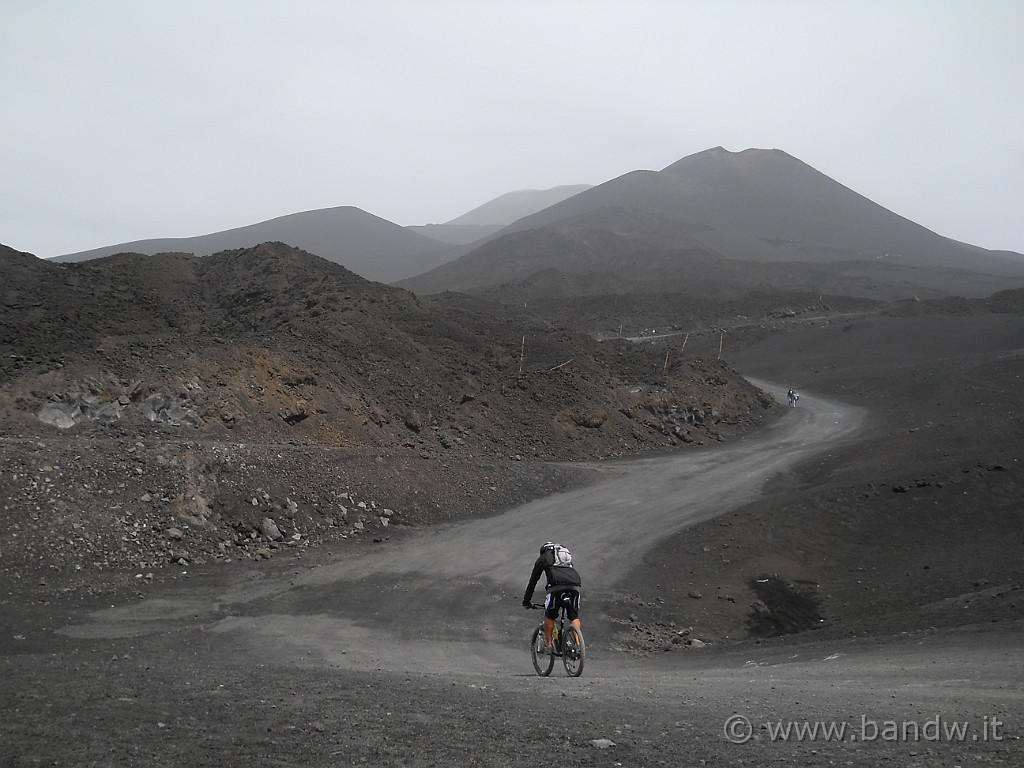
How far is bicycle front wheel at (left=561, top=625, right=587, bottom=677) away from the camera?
9.08 m

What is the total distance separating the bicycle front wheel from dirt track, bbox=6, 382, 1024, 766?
1.45 feet

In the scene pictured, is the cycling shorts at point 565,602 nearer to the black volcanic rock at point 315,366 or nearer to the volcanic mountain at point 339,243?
the black volcanic rock at point 315,366

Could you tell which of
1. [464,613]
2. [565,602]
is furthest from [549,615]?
[464,613]

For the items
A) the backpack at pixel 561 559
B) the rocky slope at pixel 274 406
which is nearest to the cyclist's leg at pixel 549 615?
the backpack at pixel 561 559

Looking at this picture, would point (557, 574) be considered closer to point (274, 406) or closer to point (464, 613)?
point (464, 613)

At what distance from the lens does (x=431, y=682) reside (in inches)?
332

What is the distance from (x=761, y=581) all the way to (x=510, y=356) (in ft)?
58.5

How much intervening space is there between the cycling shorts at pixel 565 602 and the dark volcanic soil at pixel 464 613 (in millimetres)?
734

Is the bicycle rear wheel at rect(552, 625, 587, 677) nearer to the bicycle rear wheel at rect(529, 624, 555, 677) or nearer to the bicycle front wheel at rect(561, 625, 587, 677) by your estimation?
the bicycle front wheel at rect(561, 625, 587, 677)

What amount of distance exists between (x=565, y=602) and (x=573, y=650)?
2.03ft

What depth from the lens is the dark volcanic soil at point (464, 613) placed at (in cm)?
593

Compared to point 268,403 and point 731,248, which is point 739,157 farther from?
point 268,403

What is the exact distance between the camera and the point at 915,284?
323 ft

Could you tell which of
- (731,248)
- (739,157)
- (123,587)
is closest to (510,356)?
(123,587)
